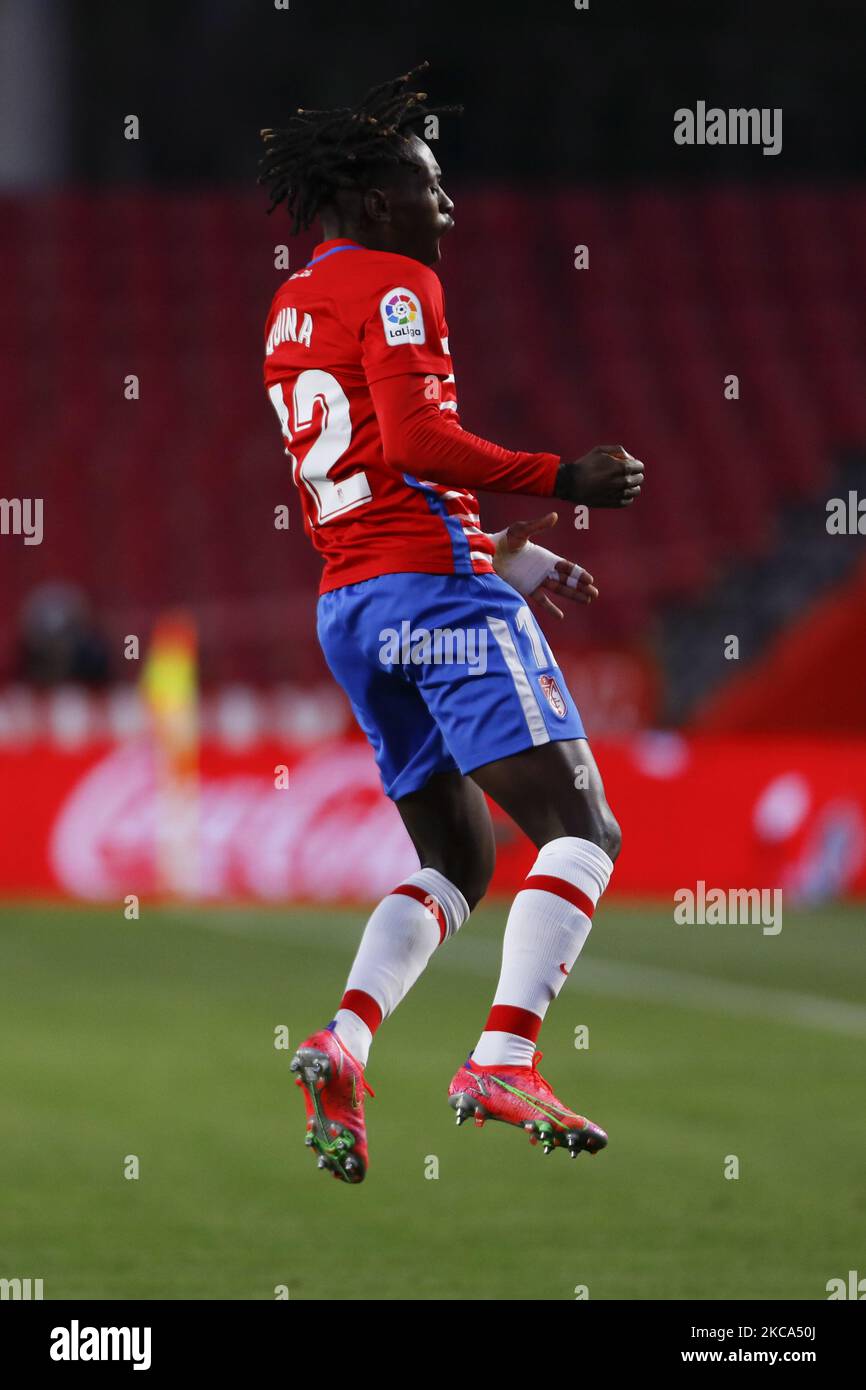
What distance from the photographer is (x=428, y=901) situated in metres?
4.76

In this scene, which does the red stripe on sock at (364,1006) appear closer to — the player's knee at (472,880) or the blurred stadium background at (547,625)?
the player's knee at (472,880)

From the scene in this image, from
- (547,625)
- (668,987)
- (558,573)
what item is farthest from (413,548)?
(547,625)

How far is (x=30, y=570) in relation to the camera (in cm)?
1941

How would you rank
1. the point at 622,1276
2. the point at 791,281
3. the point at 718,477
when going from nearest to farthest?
the point at 622,1276 < the point at 718,477 < the point at 791,281

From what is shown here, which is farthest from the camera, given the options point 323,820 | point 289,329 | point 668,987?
point 323,820

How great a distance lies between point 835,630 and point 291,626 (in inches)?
168

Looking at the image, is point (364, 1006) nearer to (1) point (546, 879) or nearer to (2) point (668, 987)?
(1) point (546, 879)

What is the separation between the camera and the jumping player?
4336 millimetres

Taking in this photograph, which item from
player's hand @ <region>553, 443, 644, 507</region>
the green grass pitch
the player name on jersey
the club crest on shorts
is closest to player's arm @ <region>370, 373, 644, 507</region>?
player's hand @ <region>553, 443, 644, 507</region>

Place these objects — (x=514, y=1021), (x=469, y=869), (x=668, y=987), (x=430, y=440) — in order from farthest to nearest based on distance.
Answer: (x=668, y=987) → (x=469, y=869) → (x=514, y=1021) → (x=430, y=440)

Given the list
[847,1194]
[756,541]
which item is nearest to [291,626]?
[756,541]

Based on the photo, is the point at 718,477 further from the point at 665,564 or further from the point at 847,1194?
the point at 847,1194

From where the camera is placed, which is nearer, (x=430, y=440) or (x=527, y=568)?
(x=430, y=440)

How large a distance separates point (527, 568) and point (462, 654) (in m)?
0.32
